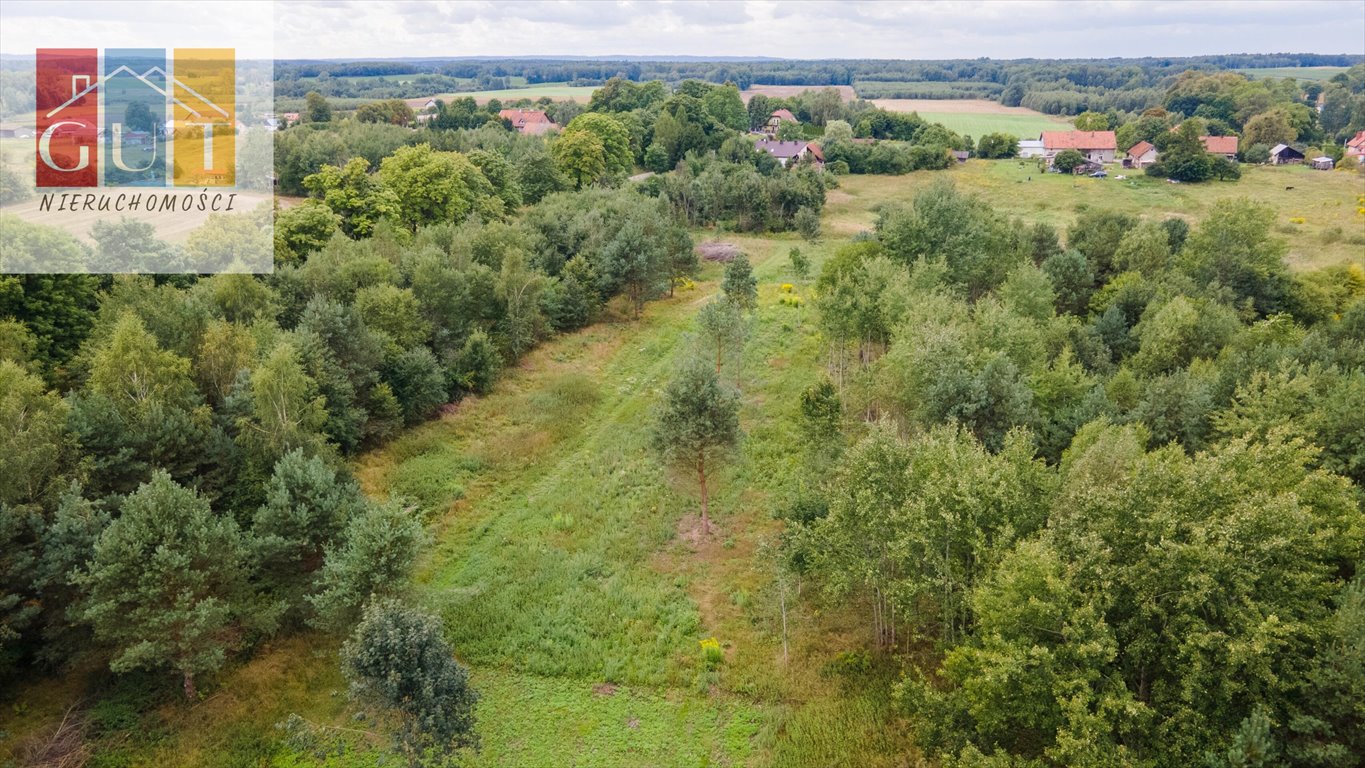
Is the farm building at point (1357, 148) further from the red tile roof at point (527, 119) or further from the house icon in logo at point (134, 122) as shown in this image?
the house icon in logo at point (134, 122)

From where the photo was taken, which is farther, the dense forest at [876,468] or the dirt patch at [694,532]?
the dirt patch at [694,532]

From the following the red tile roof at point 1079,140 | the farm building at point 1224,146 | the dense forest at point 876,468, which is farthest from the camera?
the red tile roof at point 1079,140

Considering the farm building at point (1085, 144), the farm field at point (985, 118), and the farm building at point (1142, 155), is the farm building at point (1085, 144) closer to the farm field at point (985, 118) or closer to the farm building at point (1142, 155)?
the farm building at point (1142, 155)

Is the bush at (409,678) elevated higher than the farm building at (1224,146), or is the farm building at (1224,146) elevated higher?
the farm building at (1224,146)

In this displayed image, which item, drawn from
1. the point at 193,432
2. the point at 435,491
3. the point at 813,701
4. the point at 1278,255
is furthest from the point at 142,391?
the point at 1278,255

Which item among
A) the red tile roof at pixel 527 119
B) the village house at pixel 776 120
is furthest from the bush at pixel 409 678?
the village house at pixel 776 120

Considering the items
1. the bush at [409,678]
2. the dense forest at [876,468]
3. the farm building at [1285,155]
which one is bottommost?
the bush at [409,678]

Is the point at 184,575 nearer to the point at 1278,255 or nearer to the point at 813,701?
the point at 813,701

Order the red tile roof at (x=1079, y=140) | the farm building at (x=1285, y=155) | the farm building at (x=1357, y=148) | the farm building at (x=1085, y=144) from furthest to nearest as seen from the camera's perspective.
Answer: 1. the red tile roof at (x=1079, y=140)
2. the farm building at (x=1085, y=144)
3. the farm building at (x=1285, y=155)
4. the farm building at (x=1357, y=148)
